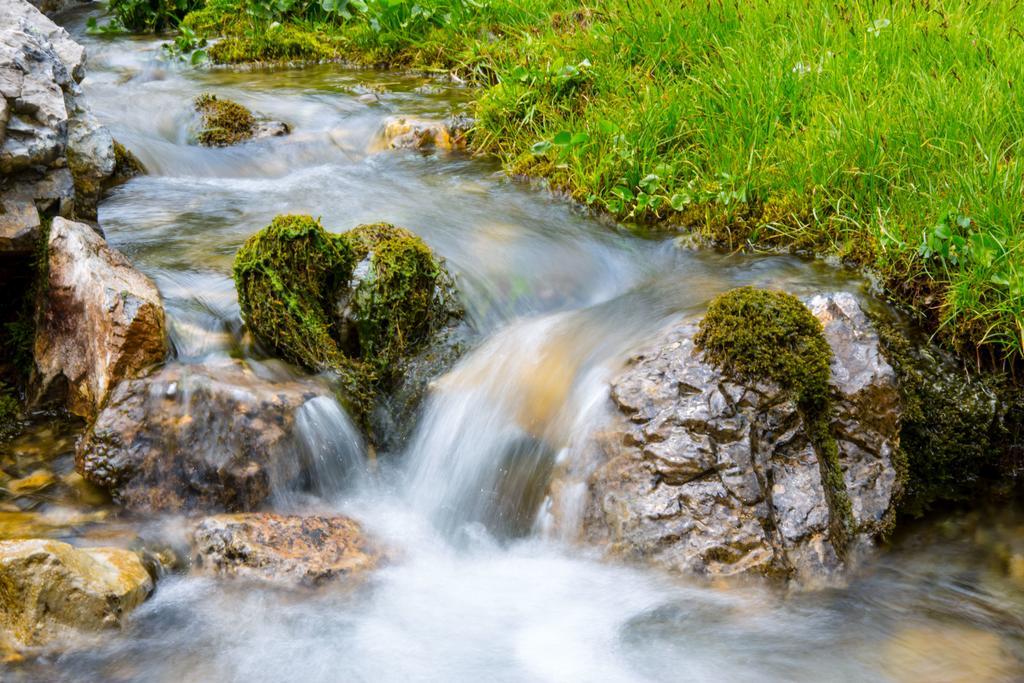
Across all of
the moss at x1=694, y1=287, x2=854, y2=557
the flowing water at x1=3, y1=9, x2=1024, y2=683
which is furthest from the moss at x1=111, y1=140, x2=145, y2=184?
the moss at x1=694, y1=287, x2=854, y2=557

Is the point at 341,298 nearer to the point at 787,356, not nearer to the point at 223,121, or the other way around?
the point at 787,356

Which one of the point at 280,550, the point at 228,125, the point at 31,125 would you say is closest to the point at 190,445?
the point at 280,550

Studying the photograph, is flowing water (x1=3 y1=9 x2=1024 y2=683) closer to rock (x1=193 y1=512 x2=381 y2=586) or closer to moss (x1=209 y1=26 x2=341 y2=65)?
rock (x1=193 y1=512 x2=381 y2=586)

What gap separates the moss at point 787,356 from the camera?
11.8 feet

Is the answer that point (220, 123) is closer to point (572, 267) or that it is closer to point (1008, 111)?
point (572, 267)

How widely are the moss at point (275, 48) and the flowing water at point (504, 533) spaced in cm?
373

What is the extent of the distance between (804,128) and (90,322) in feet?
12.3

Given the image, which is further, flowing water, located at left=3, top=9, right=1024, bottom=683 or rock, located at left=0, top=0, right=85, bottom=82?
rock, located at left=0, top=0, right=85, bottom=82

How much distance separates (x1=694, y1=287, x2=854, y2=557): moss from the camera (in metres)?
3.59

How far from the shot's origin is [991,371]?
391 cm

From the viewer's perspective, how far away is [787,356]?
3.63m

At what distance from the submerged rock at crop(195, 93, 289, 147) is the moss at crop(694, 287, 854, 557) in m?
4.43

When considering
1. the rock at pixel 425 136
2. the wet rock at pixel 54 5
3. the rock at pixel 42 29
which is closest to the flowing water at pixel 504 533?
the rock at pixel 42 29

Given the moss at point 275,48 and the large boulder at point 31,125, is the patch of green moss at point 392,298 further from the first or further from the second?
the moss at point 275,48
